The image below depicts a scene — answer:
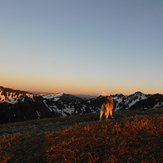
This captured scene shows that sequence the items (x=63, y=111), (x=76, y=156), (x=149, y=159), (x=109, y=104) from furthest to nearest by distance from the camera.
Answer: (x=63, y=111) → (x=109, y=104) → (x=76, y=156) → (x=149, y=159)

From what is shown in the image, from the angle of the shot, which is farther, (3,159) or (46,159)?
(3,159)

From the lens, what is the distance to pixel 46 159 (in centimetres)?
728

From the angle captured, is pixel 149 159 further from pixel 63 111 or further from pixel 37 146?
pixel 63 111

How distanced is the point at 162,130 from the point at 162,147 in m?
2.55

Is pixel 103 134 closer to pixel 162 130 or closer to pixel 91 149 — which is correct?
pixel 91 149

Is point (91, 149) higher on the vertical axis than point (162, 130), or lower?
lower

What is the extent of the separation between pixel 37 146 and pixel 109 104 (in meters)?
10.3

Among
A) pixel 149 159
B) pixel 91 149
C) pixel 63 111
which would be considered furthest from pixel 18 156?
pixel 63 111

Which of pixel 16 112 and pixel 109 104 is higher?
pixel 109 104

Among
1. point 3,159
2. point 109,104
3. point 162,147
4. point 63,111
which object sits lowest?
point 63,111

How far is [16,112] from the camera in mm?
161125

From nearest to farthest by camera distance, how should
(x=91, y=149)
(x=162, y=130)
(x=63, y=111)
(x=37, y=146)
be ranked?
1. (x=91, y=149)
2. (x=37, y=146)
3. (x=162, y=130)
4. (x=63, y=111)

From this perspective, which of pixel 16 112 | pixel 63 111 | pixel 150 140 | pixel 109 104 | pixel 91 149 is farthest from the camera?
pixel 63 111

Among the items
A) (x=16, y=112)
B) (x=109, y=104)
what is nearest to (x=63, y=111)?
(x=16, y=112)
